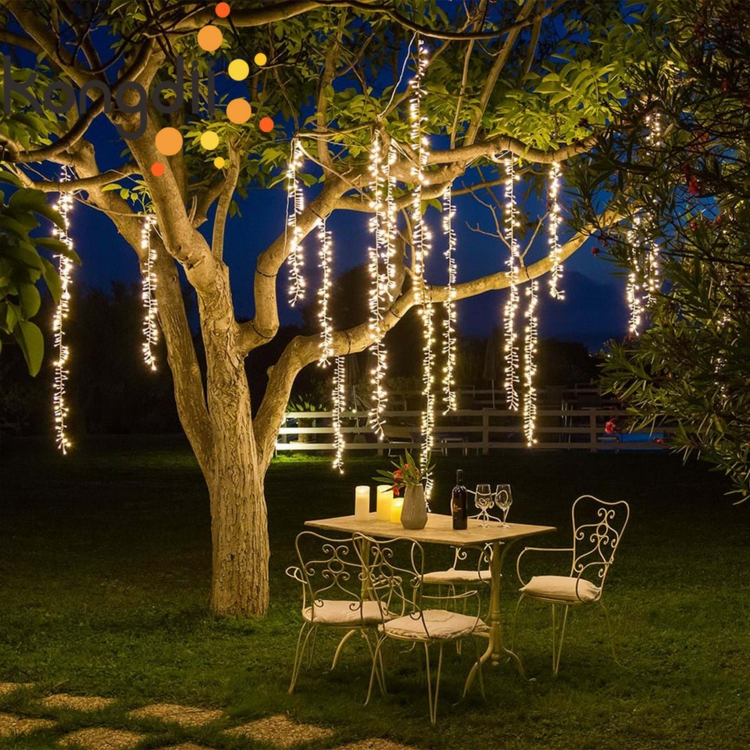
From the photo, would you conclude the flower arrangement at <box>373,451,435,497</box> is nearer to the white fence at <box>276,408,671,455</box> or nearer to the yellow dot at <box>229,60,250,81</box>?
the yellow dot at <box>229,60,250,81</box>

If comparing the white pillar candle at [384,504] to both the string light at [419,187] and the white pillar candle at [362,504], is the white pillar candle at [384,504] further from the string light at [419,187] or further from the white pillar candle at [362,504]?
the string light at [419,187]

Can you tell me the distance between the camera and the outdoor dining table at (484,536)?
16.8 feet

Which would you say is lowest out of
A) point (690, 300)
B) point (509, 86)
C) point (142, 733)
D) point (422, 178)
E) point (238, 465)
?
point (142, 733)

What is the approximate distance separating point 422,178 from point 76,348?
19.2m

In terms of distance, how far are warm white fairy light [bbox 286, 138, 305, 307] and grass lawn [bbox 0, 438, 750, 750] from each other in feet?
6.89

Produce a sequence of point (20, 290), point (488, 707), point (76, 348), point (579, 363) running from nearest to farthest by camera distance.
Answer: point (20, 290) < point (488, 707) < point (76, 348) < point (579, 363)

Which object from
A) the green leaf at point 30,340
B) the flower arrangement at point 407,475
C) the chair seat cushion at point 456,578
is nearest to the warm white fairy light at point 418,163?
the flower arrangement at point 407,475

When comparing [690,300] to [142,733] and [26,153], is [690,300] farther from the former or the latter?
[142,733]

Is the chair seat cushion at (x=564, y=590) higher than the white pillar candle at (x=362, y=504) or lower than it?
lower

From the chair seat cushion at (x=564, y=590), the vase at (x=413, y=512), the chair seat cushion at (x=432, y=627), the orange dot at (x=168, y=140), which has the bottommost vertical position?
the chair seat cushion at (x=432, y=627)

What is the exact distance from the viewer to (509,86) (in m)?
6.05

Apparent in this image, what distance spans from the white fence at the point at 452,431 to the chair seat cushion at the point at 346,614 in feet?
38.6

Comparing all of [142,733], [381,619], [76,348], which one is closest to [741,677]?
[381,619]

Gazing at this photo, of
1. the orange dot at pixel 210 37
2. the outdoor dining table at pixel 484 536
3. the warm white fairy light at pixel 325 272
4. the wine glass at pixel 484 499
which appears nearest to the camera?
the orange dot at pixel 210 37
